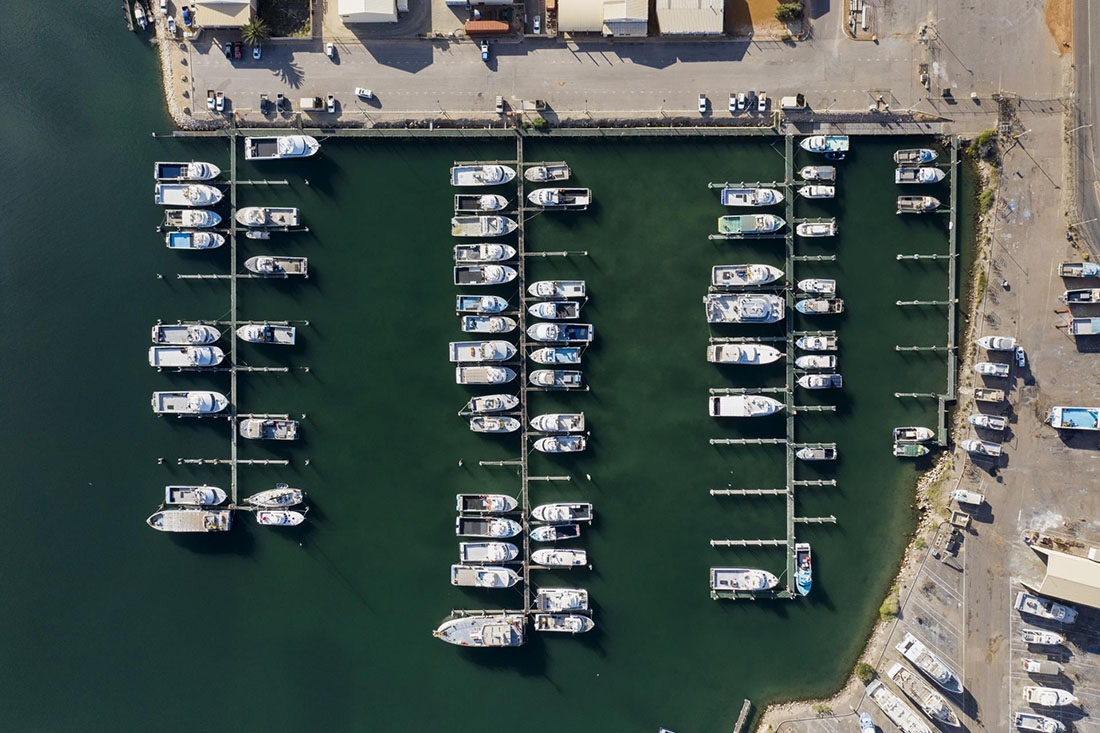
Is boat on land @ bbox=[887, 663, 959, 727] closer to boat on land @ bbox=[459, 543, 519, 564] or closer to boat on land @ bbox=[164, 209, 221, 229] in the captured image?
boat on land @ bbox=[459, 543, 519, 564]

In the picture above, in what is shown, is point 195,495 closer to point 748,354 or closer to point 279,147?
point 279,147

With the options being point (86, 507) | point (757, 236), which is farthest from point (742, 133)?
point (86, 507)

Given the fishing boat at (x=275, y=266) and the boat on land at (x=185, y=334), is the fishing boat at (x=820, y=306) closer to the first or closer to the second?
the fishing boat at (x=275, y=266)

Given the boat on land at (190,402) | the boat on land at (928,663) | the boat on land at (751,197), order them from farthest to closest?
1. the boat on land at (190,402)
2. the boat on land at (751,197)
3. the boat on land at (928,663)

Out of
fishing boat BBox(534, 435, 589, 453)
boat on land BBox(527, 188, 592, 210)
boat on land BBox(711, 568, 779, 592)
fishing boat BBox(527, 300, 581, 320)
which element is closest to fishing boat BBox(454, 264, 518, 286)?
fishing boat BBox(527, 300, 581, 320)

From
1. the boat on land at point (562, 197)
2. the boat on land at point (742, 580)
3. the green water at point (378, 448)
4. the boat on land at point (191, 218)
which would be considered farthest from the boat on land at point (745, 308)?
the boat on land at point (191, 218)

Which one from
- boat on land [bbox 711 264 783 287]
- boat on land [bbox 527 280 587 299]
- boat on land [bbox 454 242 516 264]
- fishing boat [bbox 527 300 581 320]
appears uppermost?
boat on land [bbox 454 242 516 264]
